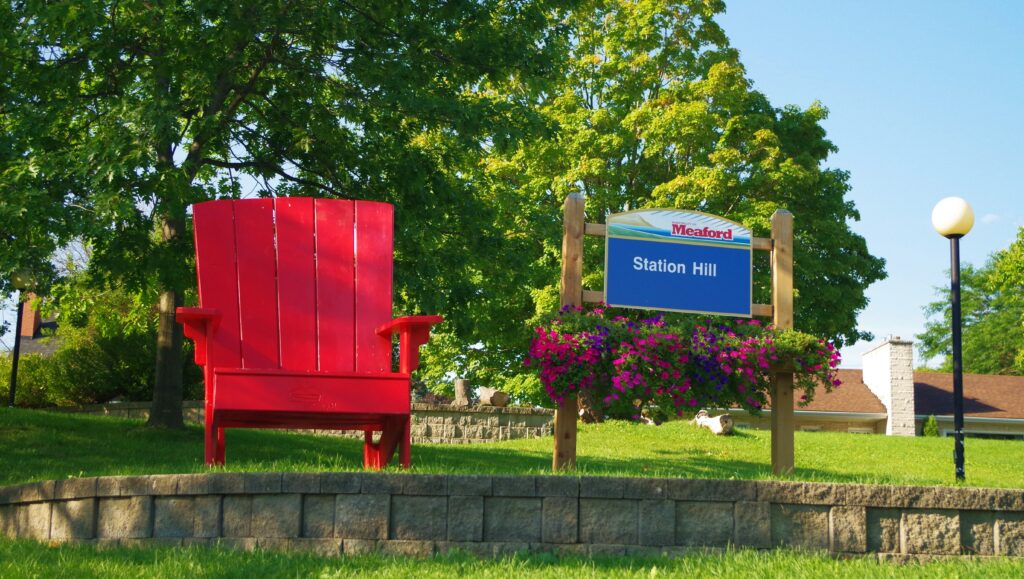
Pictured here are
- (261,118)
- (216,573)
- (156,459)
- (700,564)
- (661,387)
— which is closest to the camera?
(216,573)

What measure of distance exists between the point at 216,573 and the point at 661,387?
2.83 metres

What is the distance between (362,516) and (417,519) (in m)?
0.21

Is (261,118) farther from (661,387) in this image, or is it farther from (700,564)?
(700,564)

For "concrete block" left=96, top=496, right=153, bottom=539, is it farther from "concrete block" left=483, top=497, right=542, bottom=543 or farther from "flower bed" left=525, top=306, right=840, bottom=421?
"flower bed" left=525, top=306, right=840, bottom=421

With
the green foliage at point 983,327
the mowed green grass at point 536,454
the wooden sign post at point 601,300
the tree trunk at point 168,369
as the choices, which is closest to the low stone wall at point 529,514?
the mowed green grass at point 536,454

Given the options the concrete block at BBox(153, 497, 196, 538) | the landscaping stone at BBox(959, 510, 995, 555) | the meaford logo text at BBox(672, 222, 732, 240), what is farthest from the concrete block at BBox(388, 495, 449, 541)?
the meaford logo text at BBox(672, 222, 732, 240)

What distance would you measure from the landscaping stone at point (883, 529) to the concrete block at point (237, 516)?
2.42 m

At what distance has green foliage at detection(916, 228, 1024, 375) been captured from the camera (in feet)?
119

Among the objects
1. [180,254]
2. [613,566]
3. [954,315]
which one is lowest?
[613,566]

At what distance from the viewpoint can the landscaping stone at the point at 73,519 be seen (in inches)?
158

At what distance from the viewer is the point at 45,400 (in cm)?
1430

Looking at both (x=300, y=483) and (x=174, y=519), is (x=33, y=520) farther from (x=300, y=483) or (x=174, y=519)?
(x=300, y=483)

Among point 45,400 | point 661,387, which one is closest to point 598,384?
point 661,387

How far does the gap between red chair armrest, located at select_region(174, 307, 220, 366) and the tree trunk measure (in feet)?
12.8
